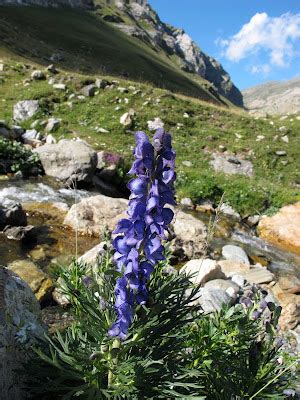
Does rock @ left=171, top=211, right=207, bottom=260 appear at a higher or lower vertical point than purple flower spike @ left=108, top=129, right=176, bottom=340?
lower

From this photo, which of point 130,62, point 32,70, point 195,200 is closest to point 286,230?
point 195,200

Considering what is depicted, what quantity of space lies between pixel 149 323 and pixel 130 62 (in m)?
98.2

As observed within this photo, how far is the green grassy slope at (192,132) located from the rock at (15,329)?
526 inches

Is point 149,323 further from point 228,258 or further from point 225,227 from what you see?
point 225,227

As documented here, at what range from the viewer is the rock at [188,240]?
11.5 m

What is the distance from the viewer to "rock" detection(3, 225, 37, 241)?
1029 centimetres

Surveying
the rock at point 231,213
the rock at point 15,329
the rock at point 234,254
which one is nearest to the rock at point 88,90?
the rock at point 231,213

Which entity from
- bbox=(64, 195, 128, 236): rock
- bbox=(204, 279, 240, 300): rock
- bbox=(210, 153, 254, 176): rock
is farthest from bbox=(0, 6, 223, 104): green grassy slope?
bbox=(204, 279, 240, 300): rock

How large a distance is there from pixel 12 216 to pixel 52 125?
11324 mm

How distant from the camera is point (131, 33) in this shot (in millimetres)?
130000

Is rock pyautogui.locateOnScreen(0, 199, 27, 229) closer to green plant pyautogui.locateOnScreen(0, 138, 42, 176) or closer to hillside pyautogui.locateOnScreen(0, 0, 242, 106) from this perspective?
green plant pyautogui.locateOnScreen(0, 138, 42, 176)

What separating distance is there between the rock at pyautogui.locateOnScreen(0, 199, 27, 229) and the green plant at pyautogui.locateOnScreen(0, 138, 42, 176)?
497cm

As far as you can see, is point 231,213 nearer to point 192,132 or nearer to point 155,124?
point 155,124

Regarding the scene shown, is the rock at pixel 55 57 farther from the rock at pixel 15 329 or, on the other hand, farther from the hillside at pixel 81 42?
the rock at pixel 15 329
